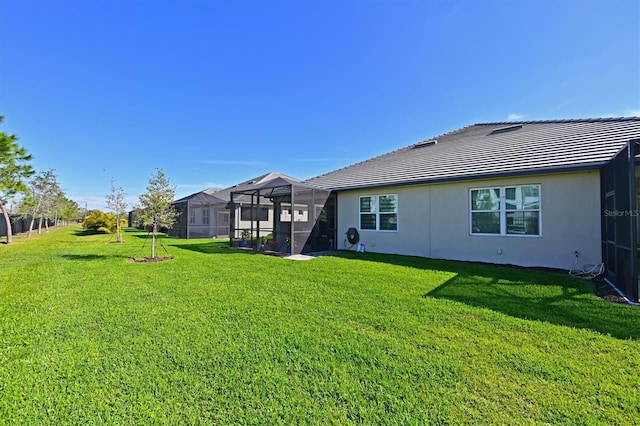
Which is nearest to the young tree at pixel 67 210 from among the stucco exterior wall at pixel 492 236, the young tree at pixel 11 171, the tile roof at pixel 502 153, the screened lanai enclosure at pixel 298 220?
the young tree at pixel 11 171

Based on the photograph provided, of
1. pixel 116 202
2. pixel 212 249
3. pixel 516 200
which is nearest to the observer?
pixel 516 200

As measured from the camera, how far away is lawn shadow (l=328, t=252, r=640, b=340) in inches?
157

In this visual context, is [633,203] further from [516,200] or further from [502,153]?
[502,153]

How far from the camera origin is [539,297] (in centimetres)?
512

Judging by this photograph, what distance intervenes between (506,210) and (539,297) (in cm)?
366

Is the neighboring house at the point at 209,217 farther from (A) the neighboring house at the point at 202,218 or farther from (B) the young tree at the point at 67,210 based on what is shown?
(B) the young tree at the point at 67,210

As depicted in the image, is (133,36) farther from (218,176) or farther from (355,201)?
(218,176)

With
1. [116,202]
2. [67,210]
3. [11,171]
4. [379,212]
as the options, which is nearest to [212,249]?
[379,212]

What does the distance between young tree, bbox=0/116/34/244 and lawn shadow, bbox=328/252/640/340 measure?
21409mm

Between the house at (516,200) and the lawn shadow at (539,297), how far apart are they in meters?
0.73

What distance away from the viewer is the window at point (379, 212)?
10523 millimetres

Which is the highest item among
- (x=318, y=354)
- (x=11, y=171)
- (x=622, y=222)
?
(x=11, y=171)

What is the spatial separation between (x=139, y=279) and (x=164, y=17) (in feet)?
28.9

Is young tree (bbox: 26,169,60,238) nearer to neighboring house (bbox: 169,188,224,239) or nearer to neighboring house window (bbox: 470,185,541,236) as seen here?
neighboring house (bbox: 169,188,224,239)
